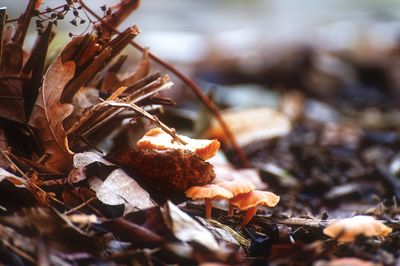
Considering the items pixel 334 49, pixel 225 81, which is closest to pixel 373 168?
pixel 225 81

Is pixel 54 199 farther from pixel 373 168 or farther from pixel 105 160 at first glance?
pixel 373 168

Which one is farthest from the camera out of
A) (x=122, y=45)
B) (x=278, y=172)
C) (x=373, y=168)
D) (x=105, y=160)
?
(x=373, y=168)

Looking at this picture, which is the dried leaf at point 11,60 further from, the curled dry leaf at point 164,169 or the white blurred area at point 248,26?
the white blurred area at point 248,26

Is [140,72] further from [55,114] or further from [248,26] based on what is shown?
[248,26]

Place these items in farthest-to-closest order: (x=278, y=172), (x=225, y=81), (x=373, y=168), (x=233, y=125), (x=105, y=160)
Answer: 1. (x=225, y=81)
2. (x=233, y=125)
3. (x=373, y=168)
4. (x=278, y=172)
5. (x=105, y=160)

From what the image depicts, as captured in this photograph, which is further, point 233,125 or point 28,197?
point 233,125

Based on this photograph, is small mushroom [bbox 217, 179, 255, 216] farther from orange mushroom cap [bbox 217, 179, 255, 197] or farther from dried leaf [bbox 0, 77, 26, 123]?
dried leaf [bbox 0, 77, 26, 123]
